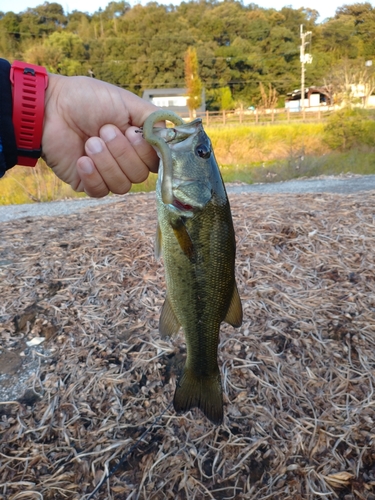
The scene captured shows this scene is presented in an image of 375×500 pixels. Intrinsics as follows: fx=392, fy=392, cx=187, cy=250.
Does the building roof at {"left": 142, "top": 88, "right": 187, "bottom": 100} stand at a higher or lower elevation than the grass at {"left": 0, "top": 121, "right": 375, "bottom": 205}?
higher

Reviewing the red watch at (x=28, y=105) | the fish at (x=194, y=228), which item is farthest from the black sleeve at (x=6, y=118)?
the fish at (x=194, y=228)

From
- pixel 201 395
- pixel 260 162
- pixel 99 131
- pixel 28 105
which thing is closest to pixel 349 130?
pixel 260 162

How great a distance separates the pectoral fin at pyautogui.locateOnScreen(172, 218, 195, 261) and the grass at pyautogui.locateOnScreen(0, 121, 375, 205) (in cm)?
935

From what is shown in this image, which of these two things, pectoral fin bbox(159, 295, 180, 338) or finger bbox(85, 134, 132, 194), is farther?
finger bbox(85, 134, 132, 194)

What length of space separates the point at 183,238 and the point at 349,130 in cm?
2236

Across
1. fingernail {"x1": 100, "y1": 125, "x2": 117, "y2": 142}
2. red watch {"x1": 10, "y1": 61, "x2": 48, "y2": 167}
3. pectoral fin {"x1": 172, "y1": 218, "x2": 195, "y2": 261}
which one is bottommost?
pectoral fin {"x1": 172, "y1": 218, "x2": 195, "y2": 261}

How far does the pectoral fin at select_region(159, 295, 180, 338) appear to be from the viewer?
194 centimetres

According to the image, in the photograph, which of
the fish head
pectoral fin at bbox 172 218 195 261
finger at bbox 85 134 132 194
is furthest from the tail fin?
finger at bbox 85 134 132 194

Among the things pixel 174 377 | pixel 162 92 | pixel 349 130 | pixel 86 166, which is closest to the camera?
pixel 86 166

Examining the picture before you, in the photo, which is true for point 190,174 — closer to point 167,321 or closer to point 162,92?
point 167,321

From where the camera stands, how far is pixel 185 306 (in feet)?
6.08

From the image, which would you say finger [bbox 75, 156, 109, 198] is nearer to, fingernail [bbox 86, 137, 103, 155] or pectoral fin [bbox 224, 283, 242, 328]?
fingernail [bbox 86, 137, 103, 155]

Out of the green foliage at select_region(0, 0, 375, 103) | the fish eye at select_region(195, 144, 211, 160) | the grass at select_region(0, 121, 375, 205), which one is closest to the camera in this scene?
the fish eye at select_region(195, 144, 211, 160)

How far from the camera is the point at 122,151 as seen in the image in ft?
6.73
